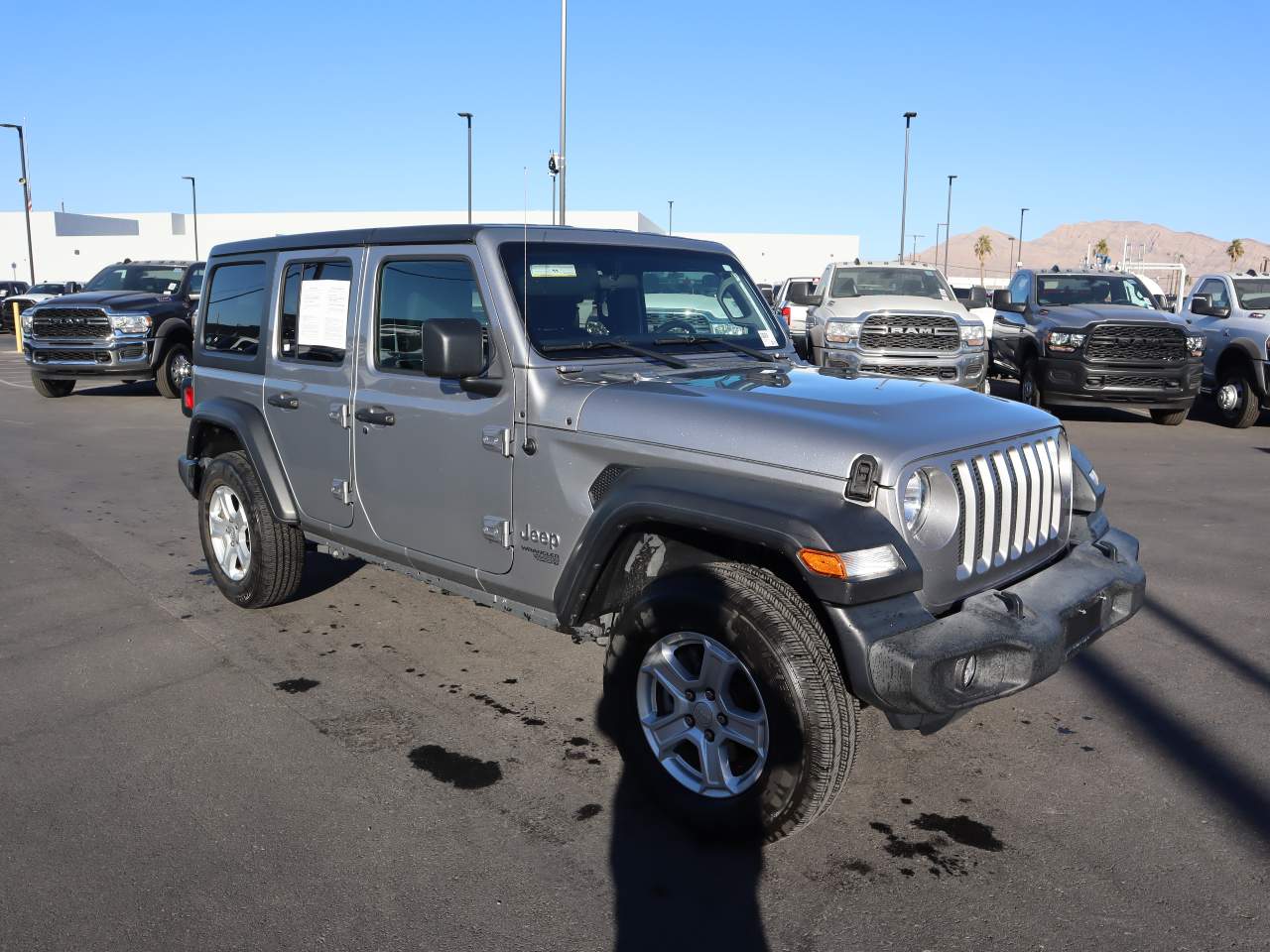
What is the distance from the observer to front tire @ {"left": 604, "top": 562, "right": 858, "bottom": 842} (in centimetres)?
304

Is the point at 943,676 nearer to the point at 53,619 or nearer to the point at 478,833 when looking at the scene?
the point at 478,833

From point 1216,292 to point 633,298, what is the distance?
12.8 m

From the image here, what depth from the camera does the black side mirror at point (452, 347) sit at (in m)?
3.77

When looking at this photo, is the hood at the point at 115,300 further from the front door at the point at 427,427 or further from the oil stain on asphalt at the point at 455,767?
the oil stain on asphalt at the point at 455,767

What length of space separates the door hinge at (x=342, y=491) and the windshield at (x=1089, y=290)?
1166 cm

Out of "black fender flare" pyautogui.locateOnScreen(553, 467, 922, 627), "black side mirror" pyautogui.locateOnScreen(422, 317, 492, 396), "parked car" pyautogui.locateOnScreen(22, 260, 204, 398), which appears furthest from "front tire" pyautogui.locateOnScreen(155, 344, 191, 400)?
"black fender flare" pyautogui.locateOnScreen(553, 467, 922, 627)

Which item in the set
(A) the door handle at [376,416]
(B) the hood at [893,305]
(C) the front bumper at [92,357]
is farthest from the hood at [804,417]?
(C) the front bumper at [92,357]

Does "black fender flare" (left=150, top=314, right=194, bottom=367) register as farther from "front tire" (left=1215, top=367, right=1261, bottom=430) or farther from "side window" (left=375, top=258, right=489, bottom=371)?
"front tire" (left=1215, top=367, right=1261, bottom=430)

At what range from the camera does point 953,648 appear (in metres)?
2.97

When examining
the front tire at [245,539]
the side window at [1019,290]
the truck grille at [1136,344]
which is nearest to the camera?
the front tire at [245,539]

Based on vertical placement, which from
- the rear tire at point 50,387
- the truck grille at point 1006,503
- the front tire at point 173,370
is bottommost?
the rear tire at point 50,387

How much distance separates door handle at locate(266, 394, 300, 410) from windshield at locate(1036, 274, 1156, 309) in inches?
455

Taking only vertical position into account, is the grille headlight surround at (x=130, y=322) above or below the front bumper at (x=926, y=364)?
above

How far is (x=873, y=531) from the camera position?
302 centimetres
